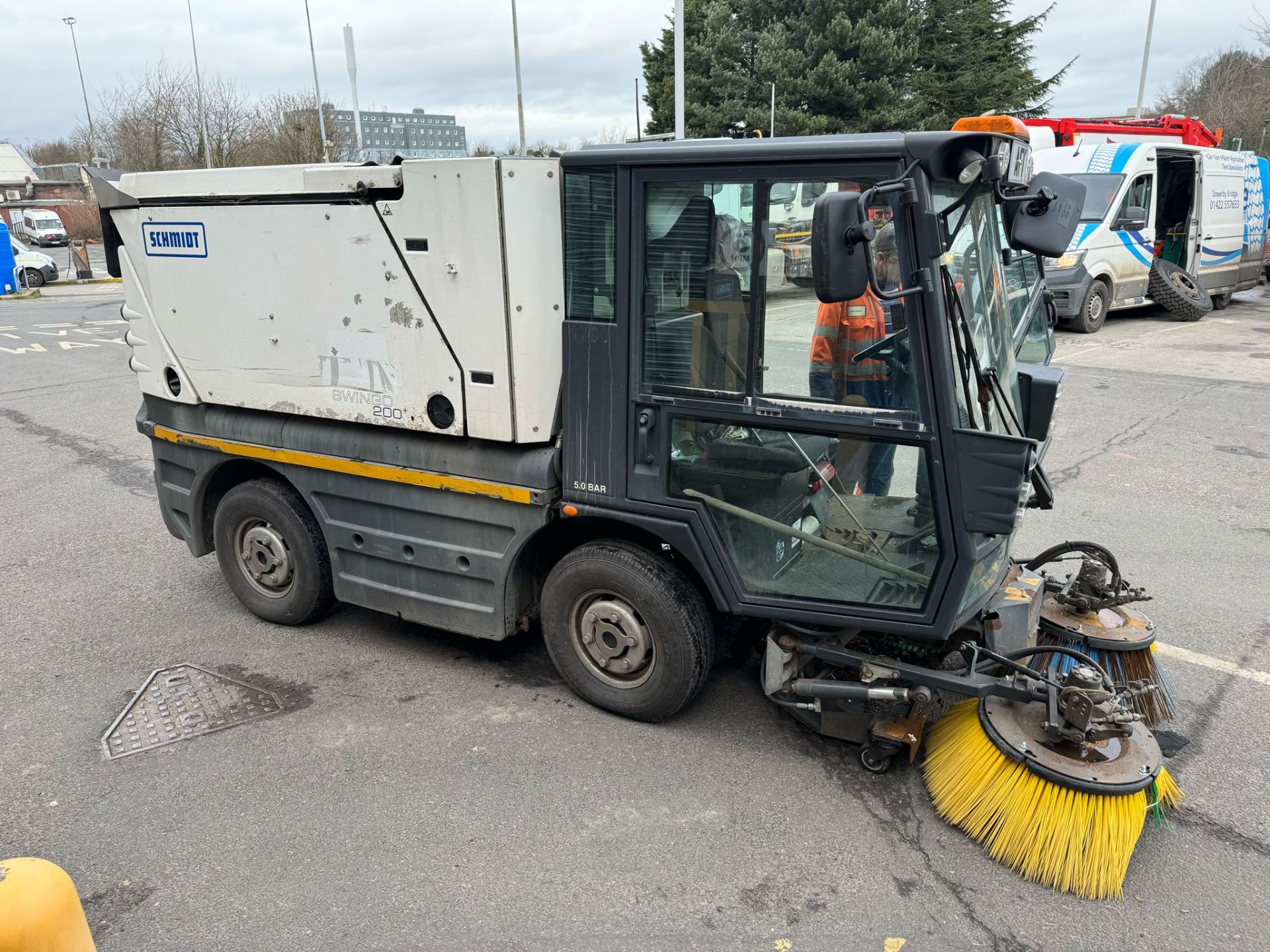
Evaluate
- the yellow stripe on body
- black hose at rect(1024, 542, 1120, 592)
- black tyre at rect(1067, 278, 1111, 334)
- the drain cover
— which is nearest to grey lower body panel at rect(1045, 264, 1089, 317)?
black tyre at rect(1067, 278, 1111, 334)

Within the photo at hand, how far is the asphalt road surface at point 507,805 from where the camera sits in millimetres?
2877

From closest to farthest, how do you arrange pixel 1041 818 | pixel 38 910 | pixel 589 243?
pixel 38 910
pixel 1041 818
pixel 589 243

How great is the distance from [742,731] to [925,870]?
995 mm

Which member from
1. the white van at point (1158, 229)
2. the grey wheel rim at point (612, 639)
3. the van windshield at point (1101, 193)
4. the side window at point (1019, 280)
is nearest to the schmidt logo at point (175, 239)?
the grey wheel rim at point (612, 639)

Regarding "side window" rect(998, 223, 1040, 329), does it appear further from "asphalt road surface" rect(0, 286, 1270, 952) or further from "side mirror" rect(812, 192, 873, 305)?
"asphalt road surface" rect(0, 286, 1270, 952)

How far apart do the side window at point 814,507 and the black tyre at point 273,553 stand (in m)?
2.16

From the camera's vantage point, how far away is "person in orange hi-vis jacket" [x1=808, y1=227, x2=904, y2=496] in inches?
122

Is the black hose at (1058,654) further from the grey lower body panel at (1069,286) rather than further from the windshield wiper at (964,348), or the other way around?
the grey lower body panel at (1069,286)

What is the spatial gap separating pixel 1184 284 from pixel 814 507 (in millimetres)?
16165

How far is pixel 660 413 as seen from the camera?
3.51 metres

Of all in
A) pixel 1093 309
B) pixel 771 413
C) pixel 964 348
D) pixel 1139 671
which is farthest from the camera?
pixel 1093 309

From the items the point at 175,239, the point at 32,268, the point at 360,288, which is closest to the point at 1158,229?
the point at 360,288

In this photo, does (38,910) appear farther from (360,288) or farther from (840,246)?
(840,246)

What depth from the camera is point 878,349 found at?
310 cm
